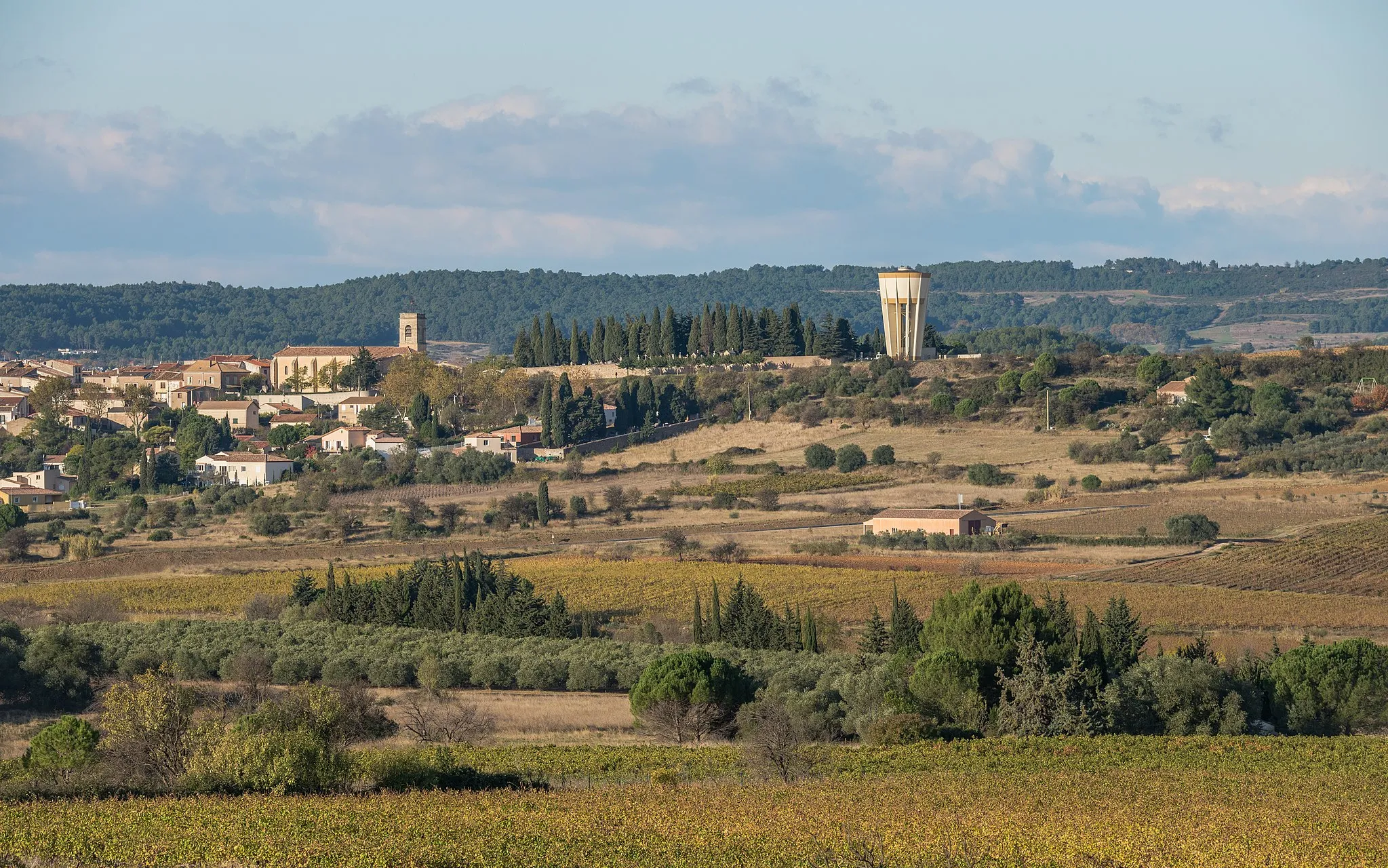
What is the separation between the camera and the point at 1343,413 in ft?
256

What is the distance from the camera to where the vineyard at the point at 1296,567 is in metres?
48.0

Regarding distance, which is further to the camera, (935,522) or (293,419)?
(293,419)

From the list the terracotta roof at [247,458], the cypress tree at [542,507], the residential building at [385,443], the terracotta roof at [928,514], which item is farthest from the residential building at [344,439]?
the terracotta roof at [928,514]

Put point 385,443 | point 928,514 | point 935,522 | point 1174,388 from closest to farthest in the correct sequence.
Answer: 1. point 935,522
2. point 928,514
3. point 385,443
4. point 1174,388

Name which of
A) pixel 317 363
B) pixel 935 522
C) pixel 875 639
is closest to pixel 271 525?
pixel 935 522

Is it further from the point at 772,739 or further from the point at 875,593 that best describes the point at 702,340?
the point at 772,739

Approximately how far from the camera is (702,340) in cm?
10475

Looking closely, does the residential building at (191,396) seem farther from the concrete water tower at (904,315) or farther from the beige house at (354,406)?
the concrete water tower at (904,315)

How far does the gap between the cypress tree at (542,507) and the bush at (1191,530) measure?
2294 cm

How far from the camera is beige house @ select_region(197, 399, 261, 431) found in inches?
3782

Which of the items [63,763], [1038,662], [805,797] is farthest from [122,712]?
[1038,662]

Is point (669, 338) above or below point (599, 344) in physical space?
above

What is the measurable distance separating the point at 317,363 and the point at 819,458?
47.8 metres

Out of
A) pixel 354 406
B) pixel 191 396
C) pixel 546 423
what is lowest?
pixel 546 423
